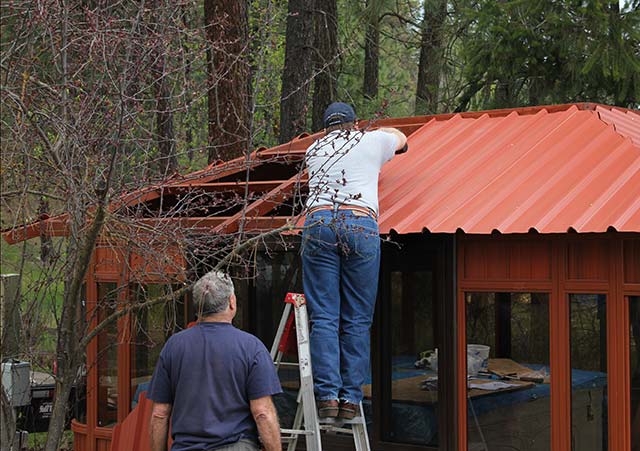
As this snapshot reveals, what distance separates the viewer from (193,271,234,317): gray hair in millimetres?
5020

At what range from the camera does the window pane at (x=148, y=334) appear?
28.3ft

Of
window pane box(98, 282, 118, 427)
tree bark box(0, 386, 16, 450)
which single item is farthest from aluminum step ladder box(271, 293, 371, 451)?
window pane box(98, 282, 118, 427)

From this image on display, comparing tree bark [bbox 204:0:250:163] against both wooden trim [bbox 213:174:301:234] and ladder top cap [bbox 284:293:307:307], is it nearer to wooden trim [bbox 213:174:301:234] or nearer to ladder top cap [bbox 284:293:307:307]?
wooden trim [bbox 213:174:301:234]

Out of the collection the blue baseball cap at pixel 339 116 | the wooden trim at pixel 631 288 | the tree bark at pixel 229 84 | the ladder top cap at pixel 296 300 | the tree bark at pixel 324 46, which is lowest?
the ladder top cap at pixel 296 300

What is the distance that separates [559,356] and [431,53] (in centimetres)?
1128

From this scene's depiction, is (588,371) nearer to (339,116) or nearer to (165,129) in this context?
(339,116)

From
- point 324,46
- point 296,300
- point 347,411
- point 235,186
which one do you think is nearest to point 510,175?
point 296,300

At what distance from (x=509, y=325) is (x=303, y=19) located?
7.98 m

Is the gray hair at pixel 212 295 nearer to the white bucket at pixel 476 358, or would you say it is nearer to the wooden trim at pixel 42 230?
the white bucket at pixel 476 358

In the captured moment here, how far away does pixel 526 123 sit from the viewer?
8.29m

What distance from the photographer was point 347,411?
621 centimetres

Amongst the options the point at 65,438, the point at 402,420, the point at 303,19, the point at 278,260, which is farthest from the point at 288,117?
the point at 402,420

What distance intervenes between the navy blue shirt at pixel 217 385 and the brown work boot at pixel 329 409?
113 centimetres

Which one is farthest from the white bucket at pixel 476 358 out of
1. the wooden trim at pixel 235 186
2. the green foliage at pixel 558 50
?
the green foliage at pixel 558 50
